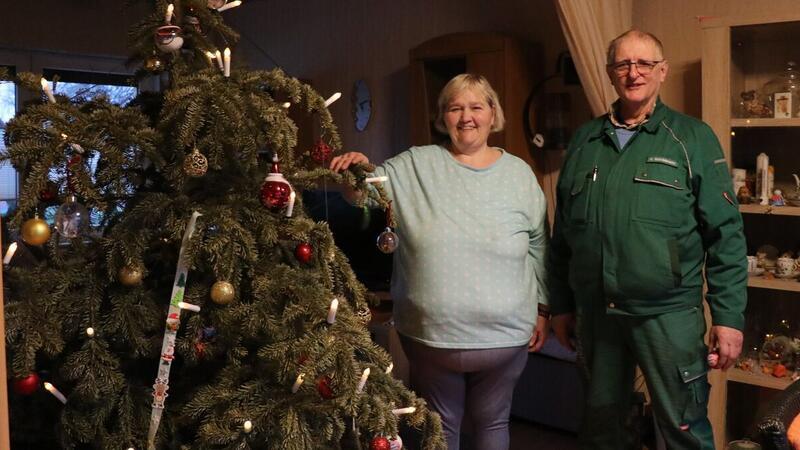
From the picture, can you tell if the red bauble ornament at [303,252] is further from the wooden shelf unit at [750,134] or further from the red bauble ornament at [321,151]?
the wooden shelf unit at [750,134]

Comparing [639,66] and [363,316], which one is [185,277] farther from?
[639,66]

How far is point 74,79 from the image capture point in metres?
5.16

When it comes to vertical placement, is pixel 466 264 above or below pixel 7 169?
below

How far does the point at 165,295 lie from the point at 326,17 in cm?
365

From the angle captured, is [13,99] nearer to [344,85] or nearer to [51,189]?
[344,85]

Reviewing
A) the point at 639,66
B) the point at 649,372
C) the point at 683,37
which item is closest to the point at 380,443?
the point at 649,372

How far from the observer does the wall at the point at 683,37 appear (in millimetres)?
3033

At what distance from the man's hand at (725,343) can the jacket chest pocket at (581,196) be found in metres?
0.46

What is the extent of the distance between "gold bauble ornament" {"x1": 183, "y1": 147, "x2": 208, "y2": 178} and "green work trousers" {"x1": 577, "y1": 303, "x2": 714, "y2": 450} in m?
1.25

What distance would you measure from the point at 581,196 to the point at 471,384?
605 mm

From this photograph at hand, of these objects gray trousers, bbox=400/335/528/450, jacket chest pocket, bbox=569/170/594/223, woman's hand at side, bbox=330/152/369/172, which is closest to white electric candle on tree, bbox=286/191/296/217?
woman's hand at side, bbox=330/152/369/172

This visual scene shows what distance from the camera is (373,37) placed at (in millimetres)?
4637

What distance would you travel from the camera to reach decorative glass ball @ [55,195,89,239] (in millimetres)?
1398

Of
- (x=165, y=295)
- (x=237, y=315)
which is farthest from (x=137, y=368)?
(x=237, y=315)
